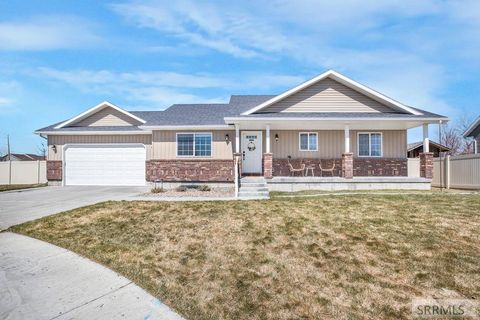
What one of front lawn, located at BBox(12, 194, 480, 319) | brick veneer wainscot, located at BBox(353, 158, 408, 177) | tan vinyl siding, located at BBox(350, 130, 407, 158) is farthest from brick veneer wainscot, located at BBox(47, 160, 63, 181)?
tan vinyl siding, located at BBox(350, 130, 407, 158)

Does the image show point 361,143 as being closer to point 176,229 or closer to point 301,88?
point 301,88

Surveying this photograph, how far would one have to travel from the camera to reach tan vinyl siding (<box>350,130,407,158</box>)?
15977 mm

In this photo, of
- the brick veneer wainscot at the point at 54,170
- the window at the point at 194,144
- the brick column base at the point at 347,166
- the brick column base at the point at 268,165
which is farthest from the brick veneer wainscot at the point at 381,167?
the brick veneer wainscot at the point at 54,170

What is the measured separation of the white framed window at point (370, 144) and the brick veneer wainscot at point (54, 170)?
17.6m

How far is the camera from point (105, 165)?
1712 centimetres

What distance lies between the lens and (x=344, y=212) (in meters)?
8.01

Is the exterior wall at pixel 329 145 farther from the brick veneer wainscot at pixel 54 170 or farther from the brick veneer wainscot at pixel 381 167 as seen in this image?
the brick veneer wainscot at pixel 54 170

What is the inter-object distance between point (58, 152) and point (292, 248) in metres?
16.9

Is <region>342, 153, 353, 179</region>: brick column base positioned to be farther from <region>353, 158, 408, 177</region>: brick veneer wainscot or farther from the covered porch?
<region>353, 158, 408, 177</region>: brick veneer wainscot

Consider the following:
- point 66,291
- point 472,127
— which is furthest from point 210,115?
point 472,127

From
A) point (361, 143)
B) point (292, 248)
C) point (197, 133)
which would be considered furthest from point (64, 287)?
point (361, 143)

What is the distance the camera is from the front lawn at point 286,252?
13.6 ft

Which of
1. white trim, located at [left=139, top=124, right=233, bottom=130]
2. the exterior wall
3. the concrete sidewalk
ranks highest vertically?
white trim, located at [left=139, top=124, right=233, bottom=130]

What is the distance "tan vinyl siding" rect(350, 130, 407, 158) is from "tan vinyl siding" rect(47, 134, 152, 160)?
12016mm
